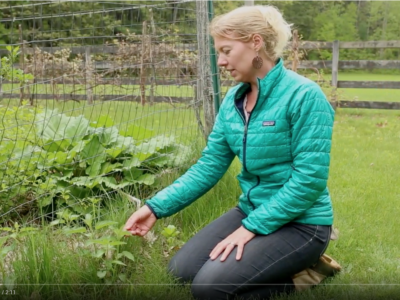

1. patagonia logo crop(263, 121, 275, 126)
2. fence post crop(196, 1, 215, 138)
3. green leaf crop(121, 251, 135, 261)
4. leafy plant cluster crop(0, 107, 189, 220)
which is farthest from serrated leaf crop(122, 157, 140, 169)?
patagonia logo crop(263, 121, 275, 126)

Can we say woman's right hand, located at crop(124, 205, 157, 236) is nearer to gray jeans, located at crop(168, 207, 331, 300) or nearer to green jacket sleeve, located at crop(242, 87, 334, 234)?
gray jeans, located at crop(168, 207, 331, 300)

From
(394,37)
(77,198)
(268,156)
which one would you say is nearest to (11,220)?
(77,198)

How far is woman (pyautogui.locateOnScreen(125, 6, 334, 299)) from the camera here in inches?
92.9

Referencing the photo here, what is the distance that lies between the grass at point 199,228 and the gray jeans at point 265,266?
147 mm

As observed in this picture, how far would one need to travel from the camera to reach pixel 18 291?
2379 millimetres

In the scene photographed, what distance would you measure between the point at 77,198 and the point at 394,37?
2377 cm

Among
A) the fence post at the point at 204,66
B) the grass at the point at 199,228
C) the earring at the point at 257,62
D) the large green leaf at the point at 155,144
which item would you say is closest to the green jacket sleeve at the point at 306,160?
the earring at the point at 257,62

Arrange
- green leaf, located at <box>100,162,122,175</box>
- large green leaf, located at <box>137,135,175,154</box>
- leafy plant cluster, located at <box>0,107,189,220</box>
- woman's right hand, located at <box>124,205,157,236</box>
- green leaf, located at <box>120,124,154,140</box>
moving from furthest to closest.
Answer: green leaf, located at <box>120,124,154,140</box>, large green leaf, located at <box>137,135,175,154</box>, green leaf, located at <box>100,162,122,175</box>, leafy plant cluster, located at <box>0,107,189,220</box>, woman's right hand, located at <box>124,205,157,236</box>

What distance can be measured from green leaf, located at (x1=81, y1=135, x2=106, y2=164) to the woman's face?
1478 mm

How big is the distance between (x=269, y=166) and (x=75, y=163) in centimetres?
163

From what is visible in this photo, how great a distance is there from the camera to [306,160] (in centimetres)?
234

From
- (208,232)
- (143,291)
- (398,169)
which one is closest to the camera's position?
(143,291)

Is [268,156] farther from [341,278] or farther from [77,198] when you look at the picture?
[77,198]

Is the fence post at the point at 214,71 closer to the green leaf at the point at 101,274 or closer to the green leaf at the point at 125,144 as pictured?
the green leaf at the point at 125,144
